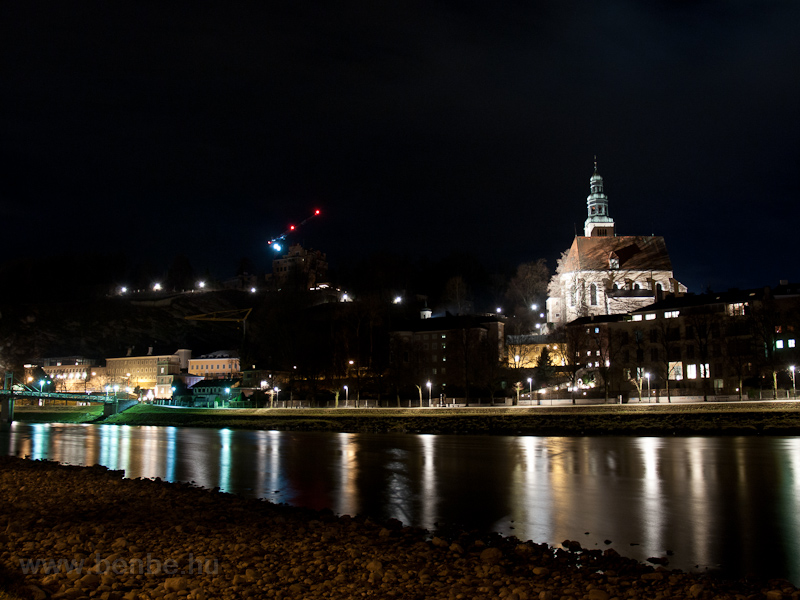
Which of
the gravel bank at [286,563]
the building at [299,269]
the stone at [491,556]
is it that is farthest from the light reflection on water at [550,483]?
the building at [299,269]

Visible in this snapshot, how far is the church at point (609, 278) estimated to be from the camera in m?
81.6

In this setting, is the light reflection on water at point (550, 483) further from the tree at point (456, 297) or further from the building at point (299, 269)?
the building at point (299, 269)

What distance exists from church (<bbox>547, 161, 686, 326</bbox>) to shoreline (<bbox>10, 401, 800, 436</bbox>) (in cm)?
3537

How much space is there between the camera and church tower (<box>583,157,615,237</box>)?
98.9 metres

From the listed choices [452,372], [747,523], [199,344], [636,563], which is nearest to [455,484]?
[747,523]

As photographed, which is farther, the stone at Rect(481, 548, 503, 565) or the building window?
the building window

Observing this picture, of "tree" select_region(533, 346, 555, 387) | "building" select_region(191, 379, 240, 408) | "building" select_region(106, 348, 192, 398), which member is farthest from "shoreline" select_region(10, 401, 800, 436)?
"building" select_region(106, 348, 192, 398)

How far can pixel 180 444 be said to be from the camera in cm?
4003

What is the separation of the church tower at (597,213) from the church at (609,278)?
8821mm

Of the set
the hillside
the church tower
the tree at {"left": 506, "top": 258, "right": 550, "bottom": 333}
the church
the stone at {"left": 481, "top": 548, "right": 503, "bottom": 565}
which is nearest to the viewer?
the stone at {"left": 481, "top": 548, "right": 503, "bottom": 565}

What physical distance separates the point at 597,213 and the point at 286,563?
326 ft

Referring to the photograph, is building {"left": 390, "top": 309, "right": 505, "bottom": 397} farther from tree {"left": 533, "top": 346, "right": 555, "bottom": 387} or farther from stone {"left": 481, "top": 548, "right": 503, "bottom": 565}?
stone {"left": 481, "top": 548, "right": 503, "bottom": 565}

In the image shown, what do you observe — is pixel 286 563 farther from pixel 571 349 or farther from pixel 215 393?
pixel 215 393

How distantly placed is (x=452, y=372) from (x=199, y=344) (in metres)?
69.5
